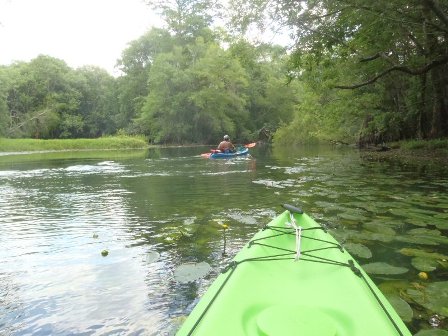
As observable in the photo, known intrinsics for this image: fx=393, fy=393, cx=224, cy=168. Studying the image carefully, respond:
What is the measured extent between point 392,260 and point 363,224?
163 centimetres

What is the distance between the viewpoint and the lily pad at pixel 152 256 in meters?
4.99

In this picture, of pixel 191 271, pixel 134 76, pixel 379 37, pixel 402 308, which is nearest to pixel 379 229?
pixel 402 308

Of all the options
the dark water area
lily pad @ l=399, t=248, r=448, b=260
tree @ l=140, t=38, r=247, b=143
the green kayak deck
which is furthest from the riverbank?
tree @ l=140, t=38, r=247, b=143

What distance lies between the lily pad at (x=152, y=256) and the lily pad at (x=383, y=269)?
2530 mm

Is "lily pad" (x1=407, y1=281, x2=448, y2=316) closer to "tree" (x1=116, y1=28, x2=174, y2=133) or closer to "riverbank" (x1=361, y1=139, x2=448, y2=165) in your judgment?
"riverbank" (x1=361, y1=139, x2=448, y2=165)

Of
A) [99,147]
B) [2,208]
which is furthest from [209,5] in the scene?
[99,147]

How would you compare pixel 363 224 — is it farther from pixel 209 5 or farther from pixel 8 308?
pixel 209 5

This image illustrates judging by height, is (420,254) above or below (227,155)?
below

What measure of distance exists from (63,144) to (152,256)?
37.6 m

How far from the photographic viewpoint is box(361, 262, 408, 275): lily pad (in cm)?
406

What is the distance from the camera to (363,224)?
6.13 m

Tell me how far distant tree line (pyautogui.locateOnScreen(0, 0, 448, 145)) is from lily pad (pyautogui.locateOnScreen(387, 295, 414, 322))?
7.60 m

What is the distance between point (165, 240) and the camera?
5.86 meters

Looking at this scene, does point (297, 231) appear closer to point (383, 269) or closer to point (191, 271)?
point (383, 269)
